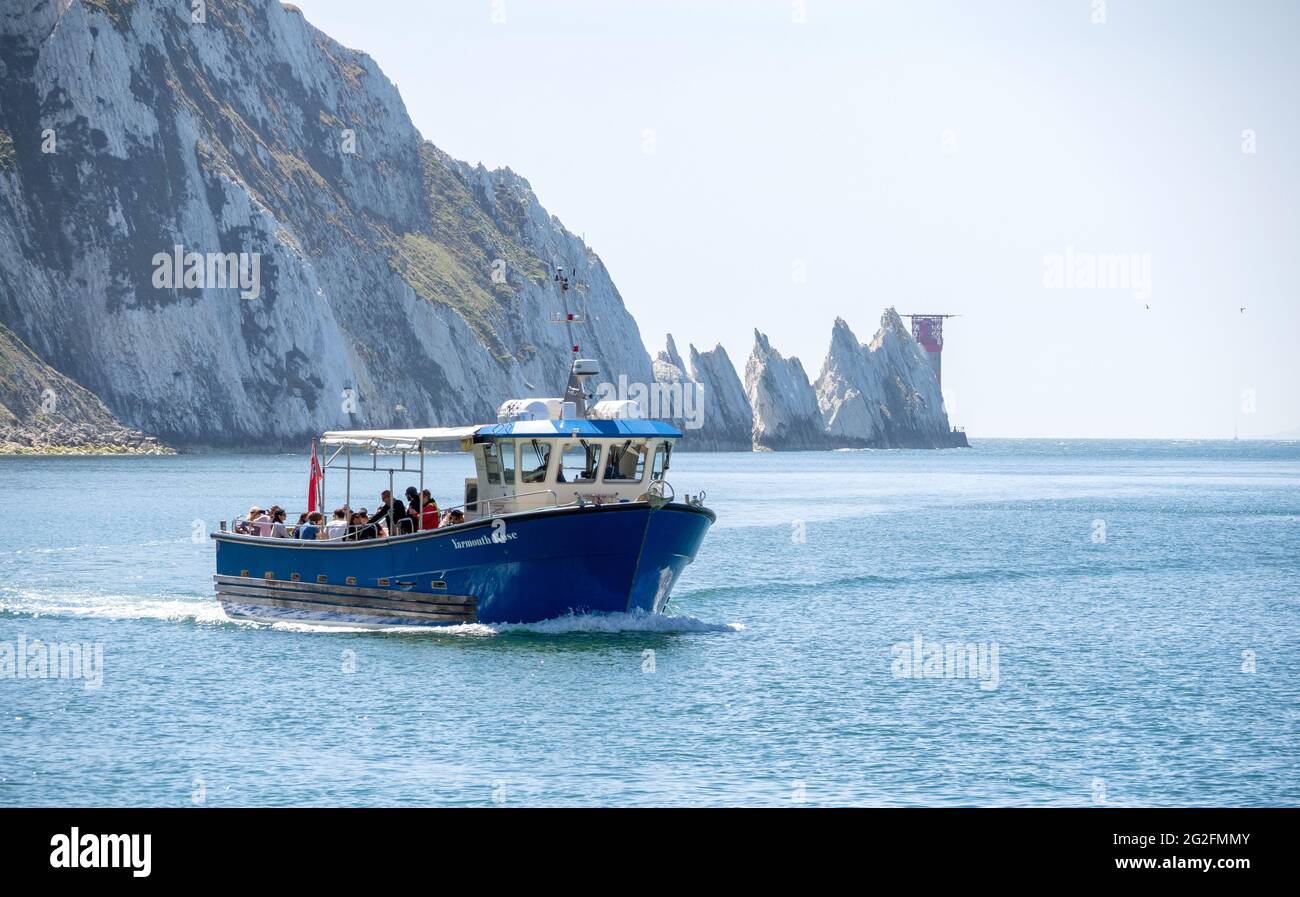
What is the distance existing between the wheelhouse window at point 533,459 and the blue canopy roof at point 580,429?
0.36 meters

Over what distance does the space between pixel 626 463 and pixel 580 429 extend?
5.20 feet

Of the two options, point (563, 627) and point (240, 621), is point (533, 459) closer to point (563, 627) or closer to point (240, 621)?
point (563, 627)

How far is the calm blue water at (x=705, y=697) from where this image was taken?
24.6 meters

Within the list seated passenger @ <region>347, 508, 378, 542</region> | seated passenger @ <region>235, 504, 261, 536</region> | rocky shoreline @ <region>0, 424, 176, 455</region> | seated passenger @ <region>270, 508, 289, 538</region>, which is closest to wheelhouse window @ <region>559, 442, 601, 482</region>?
seated passenger @ <region>347, 508, 378, 542</region>

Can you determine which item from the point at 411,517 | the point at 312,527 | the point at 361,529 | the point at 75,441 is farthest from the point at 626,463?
the point at 75,441

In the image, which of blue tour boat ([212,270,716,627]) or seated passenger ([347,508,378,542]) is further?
seated passenger ([347,508,378,542])

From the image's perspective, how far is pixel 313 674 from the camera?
3416 cm

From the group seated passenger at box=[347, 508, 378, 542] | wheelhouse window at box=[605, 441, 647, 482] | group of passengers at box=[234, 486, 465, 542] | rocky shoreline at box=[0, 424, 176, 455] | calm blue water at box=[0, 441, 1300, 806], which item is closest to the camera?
calm blue water at box=[0, 441, 1300, 806]

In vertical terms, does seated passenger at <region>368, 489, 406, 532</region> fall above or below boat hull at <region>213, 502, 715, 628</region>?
above

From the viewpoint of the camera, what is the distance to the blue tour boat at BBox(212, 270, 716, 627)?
118 feet

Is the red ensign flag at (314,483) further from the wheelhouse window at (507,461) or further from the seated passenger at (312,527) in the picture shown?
the wheelhouse window at (507,461)

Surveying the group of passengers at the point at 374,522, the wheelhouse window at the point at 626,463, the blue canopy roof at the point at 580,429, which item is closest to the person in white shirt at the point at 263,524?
the group of passengers at the point at 374,522

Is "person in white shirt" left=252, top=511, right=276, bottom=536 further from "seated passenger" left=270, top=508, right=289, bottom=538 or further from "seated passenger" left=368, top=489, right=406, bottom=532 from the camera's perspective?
"seated passenger" left=368, top=489, right=406, bottom=532
